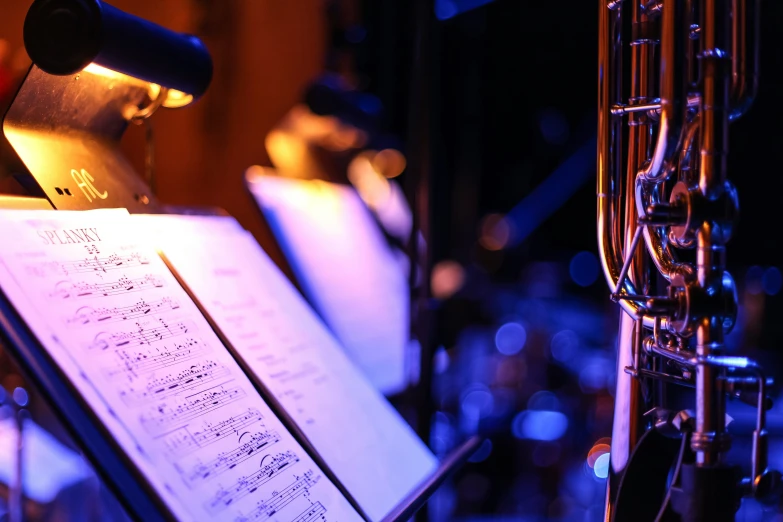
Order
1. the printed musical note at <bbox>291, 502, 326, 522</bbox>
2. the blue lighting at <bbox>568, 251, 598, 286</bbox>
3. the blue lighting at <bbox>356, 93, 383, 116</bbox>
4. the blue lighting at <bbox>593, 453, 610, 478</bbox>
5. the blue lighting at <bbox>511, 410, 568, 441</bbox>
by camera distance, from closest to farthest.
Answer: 1. the printed musical note at <bbox>291, 502, 326, 522</bbox>
2. the blue lighting at <bbox>356, 93, 383, 116</bbox>
3. the blue lighting at <bbox>593, 453, 610, 478</bbox>
4. the blue lighting at <bbox>511, 410, 568, 441</bbox>
5. the blue lighting at <bbox>568, 251, 598, 286</bbox>

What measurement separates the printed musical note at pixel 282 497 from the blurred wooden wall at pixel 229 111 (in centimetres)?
76

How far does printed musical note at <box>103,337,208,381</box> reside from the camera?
0.70 m

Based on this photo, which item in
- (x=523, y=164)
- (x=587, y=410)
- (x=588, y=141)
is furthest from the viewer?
(x=523, y=164)

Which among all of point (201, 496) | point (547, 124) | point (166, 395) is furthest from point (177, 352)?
point (547, 124)

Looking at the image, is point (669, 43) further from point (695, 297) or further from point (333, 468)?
point (333, 468)

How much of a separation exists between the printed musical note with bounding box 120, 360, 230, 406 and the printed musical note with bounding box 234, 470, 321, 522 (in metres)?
0.14

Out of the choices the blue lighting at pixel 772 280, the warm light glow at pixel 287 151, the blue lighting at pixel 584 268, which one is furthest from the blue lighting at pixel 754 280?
the warm light glow at pixel 287 151

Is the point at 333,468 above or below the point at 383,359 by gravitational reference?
above

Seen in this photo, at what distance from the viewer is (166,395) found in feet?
2.37

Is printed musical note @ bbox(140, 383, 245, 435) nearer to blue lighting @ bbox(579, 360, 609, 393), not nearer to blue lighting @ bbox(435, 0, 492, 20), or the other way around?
blue lighting @ bbox(435, 0, 492, 20)

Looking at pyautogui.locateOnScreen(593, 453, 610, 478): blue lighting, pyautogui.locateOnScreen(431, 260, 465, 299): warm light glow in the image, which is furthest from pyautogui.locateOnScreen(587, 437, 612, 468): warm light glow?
pyautogui.locateOnScreen(431, 260, 465, 299): warm light glow

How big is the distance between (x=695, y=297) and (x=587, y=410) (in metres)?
2.78

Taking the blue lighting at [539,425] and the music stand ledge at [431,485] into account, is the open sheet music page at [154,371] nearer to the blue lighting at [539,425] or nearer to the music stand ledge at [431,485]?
the music stand ledge at [431,485]

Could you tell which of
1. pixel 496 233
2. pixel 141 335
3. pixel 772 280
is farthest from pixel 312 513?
pixel 772 280
